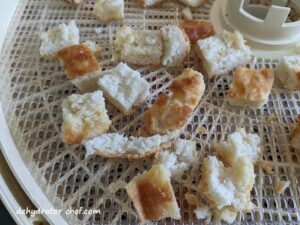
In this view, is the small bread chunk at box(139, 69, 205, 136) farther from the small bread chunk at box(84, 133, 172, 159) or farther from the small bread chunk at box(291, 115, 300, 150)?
the small bread chunk at box(291, 115, 300, 150)

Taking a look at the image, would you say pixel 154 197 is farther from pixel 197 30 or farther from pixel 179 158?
pixel 197 30

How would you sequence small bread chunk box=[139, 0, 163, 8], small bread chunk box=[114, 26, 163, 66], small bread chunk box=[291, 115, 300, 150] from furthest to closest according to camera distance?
1. small bread chunk box=[139, 0, 163, 8]
2. small bread chunk box=[114, 26, 163, 66]
3. small bread chunk box=[291, 115, 300, 150]

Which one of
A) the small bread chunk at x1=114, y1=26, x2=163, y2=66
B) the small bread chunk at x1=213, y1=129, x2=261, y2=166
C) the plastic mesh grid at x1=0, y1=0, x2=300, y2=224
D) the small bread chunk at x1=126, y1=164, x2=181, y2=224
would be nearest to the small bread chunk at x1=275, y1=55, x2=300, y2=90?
the plastic mesh grid at x1=0, y1=0, x2=300, y2=224

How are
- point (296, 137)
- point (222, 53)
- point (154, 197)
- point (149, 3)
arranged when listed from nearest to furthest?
point (154, 197) → point (296, 137) → point (222, 53) → point (149, 3)

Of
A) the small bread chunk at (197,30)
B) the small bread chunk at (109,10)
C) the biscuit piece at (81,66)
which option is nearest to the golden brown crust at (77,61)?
the biscuit piece at (81,66)

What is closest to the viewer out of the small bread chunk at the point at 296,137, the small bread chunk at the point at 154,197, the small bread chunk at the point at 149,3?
the small bread chunk at the point at 154,197

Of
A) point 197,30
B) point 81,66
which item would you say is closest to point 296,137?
point 197,30

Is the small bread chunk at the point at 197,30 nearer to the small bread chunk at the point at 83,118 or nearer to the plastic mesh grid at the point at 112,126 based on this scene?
the plastic mesh grid at the point at 112,126
